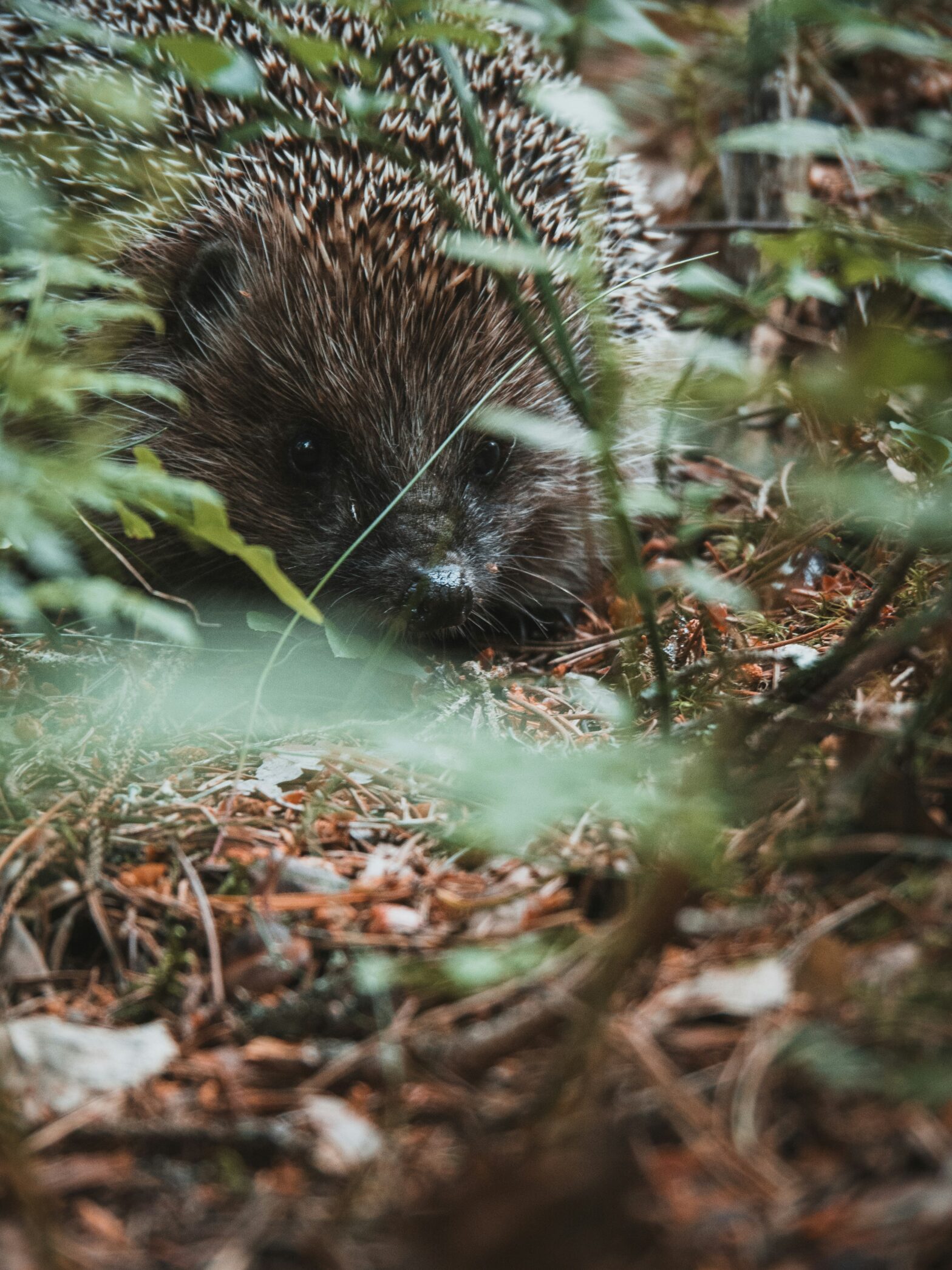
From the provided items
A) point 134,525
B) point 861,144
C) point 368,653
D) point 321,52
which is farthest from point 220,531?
point 861,144

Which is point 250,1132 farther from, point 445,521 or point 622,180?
point 622,180

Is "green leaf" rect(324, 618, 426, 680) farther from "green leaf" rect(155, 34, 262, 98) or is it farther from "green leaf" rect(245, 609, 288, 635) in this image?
"green leaf" rect(155, 34, 262, 98)

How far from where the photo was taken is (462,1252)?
3.47ft

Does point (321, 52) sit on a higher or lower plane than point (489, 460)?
higher

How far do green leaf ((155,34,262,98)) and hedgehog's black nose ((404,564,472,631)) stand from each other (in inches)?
55.5

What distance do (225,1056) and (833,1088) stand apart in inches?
31.5

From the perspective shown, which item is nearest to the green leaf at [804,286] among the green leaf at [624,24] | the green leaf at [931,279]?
the green leaf at [931,279]

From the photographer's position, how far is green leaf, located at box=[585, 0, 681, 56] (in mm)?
1958

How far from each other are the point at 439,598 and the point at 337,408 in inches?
29.9

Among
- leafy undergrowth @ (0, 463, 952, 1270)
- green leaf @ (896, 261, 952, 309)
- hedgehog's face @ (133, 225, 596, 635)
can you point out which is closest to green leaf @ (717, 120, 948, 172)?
green leaf @ (896, 261, 952, 309)

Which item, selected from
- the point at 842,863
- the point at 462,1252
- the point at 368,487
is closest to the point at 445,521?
the point at 368,487

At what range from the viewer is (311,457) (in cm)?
343

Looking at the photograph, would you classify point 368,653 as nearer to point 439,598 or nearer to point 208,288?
point 439,598

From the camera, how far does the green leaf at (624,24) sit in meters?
1.96
